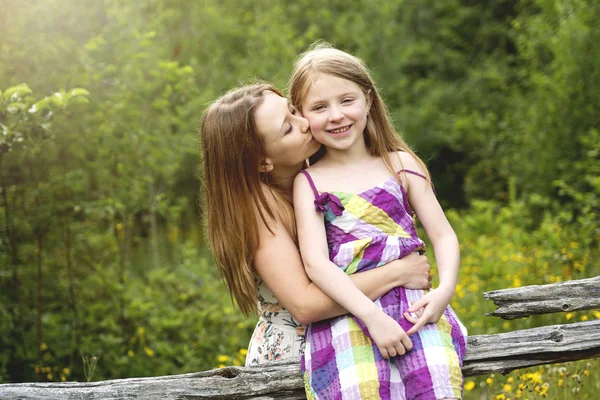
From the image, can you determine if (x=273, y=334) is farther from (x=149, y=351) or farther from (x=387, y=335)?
(x=149, y=351)

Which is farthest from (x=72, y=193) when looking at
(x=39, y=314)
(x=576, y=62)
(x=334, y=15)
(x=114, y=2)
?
(x=334, y=15)

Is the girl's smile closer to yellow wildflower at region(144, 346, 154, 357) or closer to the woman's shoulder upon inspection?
the woman's shoulder

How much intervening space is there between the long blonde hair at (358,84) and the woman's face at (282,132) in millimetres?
90

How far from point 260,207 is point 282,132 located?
0.93 ft

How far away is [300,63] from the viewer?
2.50m

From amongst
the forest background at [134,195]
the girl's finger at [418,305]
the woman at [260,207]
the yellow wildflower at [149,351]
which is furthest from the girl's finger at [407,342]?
the yellow wildflower at [149,351]

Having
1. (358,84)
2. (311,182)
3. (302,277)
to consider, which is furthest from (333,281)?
(358,84)

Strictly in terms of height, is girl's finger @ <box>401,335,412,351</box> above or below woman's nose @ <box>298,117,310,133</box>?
below

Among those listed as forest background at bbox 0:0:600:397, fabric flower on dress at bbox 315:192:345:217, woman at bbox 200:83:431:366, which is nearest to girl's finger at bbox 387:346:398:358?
woman at bbox 200:83:431:366

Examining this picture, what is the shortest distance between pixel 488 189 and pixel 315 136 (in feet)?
24.7

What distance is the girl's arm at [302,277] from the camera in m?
2.20

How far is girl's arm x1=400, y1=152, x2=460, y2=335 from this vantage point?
2.16m

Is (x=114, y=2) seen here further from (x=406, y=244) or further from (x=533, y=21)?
(x=533, y=21)

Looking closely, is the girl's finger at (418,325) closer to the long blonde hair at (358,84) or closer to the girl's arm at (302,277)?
the girl's arm at (302,277)
